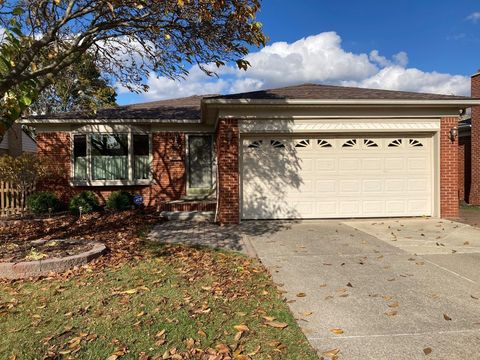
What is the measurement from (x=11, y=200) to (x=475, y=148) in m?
15.5

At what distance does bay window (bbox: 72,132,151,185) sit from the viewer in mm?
13750

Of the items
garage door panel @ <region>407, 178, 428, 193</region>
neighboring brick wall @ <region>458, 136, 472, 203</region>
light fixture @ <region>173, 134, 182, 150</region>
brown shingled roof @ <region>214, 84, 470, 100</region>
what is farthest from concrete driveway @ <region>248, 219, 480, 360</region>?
neighboring brick wall @ <region>458, 136, 472, 203</region>

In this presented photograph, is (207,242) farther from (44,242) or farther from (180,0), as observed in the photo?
(180,0)

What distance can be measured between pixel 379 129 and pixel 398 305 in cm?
698

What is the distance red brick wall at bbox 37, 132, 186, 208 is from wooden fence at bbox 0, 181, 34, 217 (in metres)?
1.41

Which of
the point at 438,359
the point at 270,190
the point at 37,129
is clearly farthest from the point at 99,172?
the point at 438,359

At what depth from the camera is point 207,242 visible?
8.28 meters

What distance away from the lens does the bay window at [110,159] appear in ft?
45.1

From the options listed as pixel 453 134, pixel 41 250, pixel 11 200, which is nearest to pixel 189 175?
pixel 11 200

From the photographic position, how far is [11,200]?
40.3 feet

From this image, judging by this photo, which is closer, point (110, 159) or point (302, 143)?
point (302, 143)

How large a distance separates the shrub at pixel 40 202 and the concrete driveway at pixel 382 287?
276 inches

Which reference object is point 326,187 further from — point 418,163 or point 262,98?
point 262,98

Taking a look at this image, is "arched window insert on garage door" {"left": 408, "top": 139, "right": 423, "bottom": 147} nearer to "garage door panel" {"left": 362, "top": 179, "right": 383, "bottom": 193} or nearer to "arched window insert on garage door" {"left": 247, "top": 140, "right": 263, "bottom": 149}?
"garage door panel" {"left": 362, "top": 179, "right": 383, "bottom": 193}
